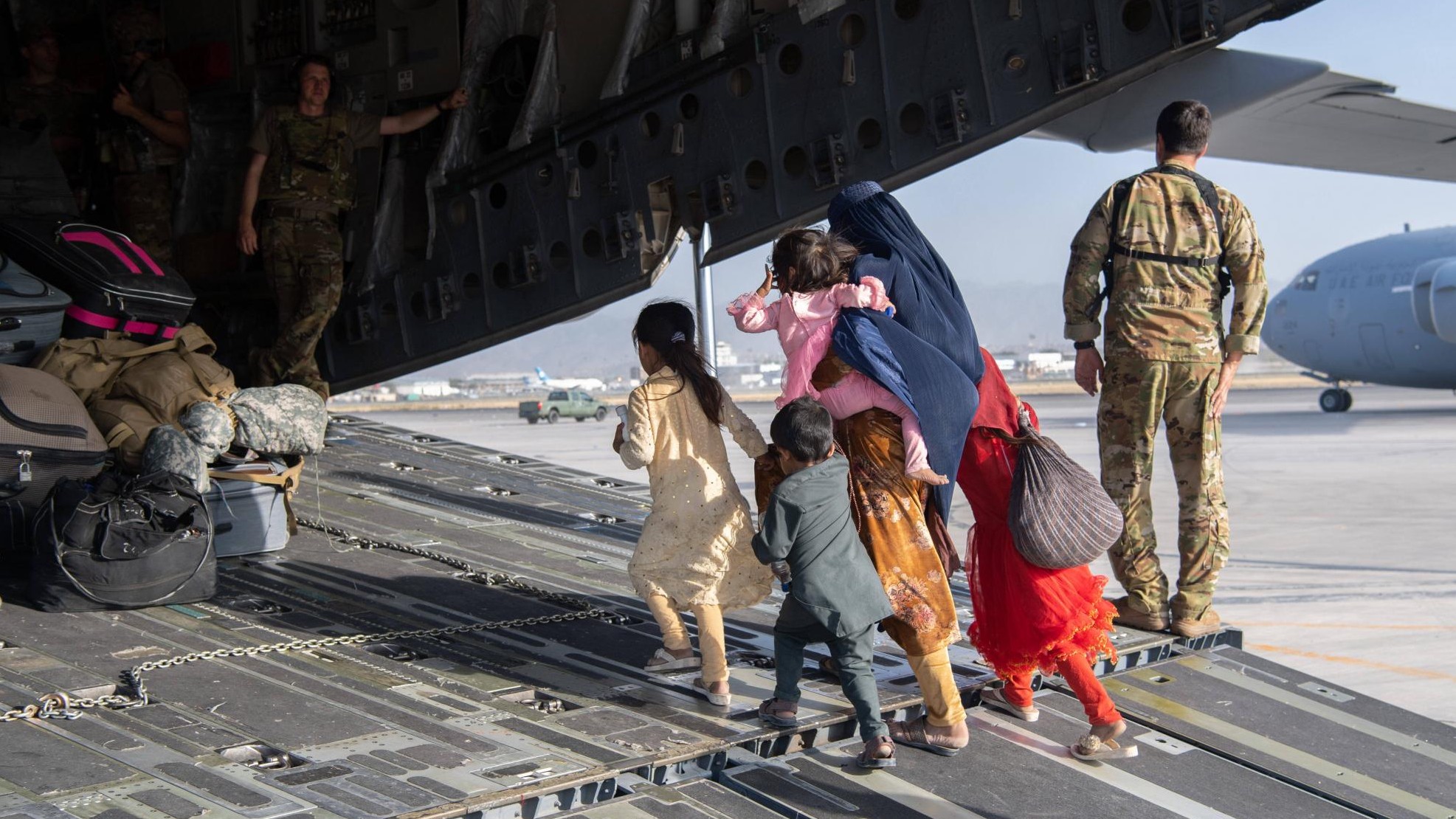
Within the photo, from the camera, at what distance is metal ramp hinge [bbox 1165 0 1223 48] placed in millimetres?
5316

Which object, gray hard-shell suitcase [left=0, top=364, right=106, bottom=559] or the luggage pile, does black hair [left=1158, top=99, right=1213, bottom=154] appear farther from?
gray hard-shell suitcase [left=0, top=364, right=106, bottom=559]

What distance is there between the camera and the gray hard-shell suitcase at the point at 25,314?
554 cm

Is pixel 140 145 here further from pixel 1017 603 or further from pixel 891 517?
pixel 1017 603

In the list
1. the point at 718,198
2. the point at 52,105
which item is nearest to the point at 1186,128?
the point at 718,198

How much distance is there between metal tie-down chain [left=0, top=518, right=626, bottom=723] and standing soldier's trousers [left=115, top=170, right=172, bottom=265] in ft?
10.5

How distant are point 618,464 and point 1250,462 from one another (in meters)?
8.23

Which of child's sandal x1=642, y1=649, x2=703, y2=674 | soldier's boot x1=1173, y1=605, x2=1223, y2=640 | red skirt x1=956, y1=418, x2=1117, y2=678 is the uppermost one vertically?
red skirt x1=956, y1=418, x2=1117, y2=678

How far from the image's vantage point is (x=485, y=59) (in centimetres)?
779

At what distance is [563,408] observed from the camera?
119 ft

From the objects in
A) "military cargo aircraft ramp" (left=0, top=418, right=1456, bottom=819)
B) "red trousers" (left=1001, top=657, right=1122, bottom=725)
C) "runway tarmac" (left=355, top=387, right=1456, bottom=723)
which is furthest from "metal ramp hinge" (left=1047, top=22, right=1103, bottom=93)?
"red trousers" (left=1001, top=657, right=1122, bottom=725)

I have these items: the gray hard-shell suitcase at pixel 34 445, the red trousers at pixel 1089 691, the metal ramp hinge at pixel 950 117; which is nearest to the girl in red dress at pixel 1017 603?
the red trousers at pixel 1089 691

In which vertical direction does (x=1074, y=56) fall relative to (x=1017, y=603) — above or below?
above

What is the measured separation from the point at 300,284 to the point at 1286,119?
6.73 m

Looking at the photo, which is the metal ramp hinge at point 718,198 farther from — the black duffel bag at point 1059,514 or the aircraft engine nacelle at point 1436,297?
the aircraft engine nacelle at point 1436,297
